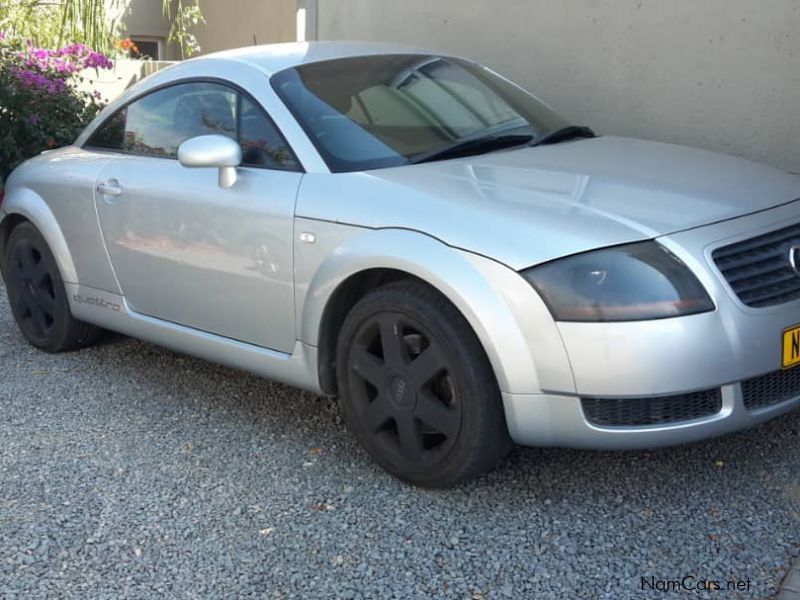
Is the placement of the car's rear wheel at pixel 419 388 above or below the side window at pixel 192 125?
below

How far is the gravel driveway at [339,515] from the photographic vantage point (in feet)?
9.82

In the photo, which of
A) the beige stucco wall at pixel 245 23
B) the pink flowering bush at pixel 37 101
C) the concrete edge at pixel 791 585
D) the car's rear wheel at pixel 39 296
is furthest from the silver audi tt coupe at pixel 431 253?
the beige stucco wall at pixel 245 23

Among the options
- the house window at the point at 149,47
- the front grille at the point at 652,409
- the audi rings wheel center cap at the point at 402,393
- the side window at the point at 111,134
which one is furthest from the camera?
the house window at the point at 149,47

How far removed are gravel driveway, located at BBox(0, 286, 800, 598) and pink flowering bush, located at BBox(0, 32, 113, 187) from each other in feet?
14.3

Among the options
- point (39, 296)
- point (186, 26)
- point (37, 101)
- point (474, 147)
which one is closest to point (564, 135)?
point (474, 147)

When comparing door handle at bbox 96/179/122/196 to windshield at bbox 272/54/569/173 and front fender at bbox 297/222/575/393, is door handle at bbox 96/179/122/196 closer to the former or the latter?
windshield at bbox 272/54/569/173

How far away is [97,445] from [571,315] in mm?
2080

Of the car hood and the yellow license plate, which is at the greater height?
the car hood

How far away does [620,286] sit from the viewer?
9.90ft

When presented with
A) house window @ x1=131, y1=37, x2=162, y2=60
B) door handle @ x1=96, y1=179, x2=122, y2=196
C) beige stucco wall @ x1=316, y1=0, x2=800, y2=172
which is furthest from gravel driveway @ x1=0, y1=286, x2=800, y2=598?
house window @ x1=131, y1=37, x2=162, y2=60

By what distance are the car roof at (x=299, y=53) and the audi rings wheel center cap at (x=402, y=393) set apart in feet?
4.94

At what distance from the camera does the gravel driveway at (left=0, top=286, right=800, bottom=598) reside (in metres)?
2.99

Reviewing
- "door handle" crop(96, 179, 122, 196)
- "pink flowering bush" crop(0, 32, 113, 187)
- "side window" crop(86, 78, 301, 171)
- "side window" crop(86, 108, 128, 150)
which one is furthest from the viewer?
"pink flowering bush" crop(0, 32, 113, 187)

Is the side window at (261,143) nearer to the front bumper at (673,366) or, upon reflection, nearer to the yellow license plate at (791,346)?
the front bumper at (673,366)
